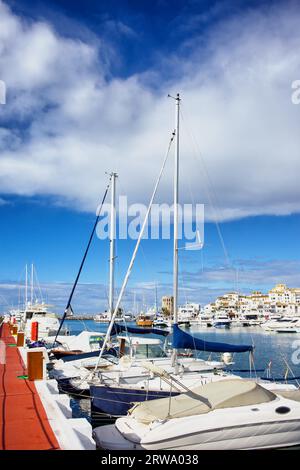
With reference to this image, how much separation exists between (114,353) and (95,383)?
8.57 meters

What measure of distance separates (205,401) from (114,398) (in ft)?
17.5

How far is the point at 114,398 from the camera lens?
53.1 ft

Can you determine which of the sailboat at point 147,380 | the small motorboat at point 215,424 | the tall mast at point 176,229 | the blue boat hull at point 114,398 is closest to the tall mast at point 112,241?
the sailboat at point 147,380

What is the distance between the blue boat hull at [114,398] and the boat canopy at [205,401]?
3.26 meters

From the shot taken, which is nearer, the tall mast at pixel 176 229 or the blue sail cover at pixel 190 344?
the blue sail cover at pixel 190 344

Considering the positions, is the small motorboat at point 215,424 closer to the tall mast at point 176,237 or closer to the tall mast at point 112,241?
the tall mast at point 176,237

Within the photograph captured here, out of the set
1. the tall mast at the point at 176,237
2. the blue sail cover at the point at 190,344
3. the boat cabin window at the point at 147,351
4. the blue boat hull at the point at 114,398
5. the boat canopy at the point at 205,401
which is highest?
the tall mast at the point at 176,237

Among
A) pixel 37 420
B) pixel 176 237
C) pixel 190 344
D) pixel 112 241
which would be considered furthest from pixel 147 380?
pixel 112 241

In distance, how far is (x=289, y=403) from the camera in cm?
1201

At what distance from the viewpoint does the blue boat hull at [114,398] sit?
1602 cm

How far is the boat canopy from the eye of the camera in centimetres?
1176

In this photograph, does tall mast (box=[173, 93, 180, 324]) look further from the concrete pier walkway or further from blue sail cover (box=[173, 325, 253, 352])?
the concrete pier walkway

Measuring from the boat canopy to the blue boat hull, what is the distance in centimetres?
326

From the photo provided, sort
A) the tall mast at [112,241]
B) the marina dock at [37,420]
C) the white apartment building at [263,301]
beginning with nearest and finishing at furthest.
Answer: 1. the marina dock at [37,420]
2. the tall mast at [112,241]
3. the white apartment building at [263,301]
